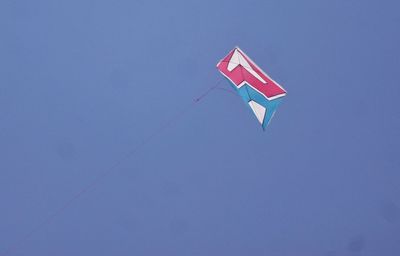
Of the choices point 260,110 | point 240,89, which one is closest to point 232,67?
point 240,89

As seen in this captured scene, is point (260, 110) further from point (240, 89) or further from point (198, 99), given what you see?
point (198, 99)

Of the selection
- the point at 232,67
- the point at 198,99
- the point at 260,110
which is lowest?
the point at 260,110

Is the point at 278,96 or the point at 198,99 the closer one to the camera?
the point at 278,96

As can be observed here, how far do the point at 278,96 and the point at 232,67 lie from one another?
0.30 metres

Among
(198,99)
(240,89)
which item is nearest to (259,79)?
(240,89)

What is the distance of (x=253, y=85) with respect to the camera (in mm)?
2332

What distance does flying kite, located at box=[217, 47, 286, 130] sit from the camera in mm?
2318

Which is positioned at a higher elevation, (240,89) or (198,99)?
(198,99)

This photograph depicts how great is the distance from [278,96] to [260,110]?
0.40ft

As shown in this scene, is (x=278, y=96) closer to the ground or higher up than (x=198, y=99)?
closer to the ground

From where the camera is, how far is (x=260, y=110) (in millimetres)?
2359

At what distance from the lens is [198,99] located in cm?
284

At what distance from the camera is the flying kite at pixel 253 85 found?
232 centimetres

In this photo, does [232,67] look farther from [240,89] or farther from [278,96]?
[278,96]
